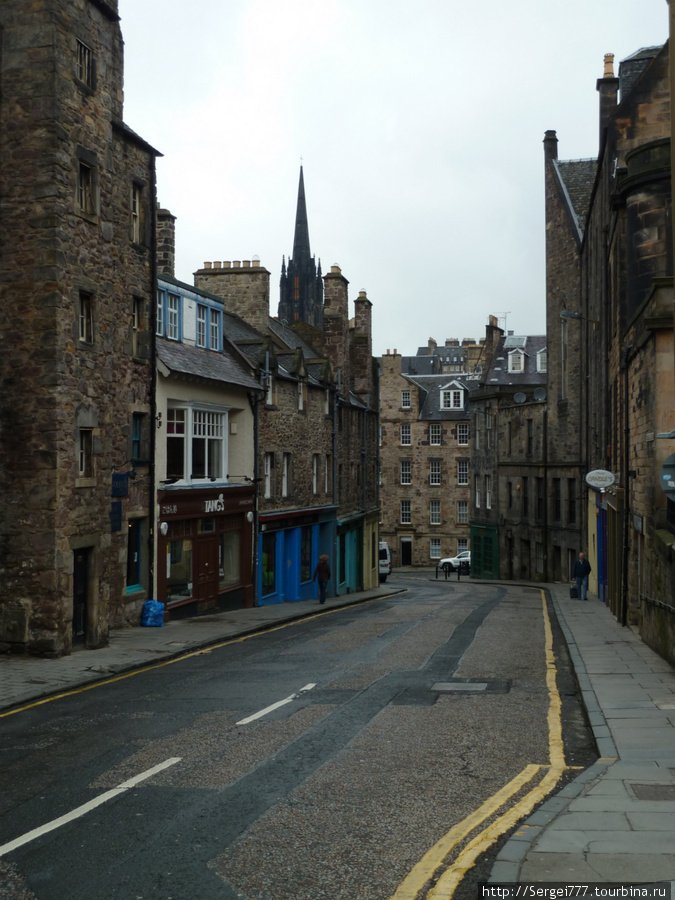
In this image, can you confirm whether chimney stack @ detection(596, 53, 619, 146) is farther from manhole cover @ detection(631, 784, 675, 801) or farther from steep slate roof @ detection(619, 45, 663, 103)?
manhole cover @ detection(631, 784, 675, 801)

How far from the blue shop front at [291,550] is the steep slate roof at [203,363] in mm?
5135

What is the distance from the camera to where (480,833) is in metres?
7.87

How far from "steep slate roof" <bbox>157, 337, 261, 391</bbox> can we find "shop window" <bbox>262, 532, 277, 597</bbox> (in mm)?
5931

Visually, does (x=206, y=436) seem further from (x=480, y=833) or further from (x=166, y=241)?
(x=480, y=833)

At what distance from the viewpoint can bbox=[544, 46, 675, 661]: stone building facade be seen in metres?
18.5

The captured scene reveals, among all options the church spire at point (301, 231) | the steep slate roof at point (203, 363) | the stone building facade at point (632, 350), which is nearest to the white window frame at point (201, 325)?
the steep slate roof at point (203, 363)

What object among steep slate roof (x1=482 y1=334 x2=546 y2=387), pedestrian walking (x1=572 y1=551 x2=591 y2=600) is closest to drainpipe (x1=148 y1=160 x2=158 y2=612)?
pedestrian walking (x1=572 y1=551 x2=591 y2=600)

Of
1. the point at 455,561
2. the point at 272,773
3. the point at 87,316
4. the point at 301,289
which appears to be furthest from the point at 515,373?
the point at 301,289

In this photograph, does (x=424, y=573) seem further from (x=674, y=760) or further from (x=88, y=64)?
(x=674, y=760)

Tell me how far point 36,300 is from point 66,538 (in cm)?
479

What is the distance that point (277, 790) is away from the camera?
9.22 meters

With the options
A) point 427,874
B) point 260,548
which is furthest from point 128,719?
point 260,548

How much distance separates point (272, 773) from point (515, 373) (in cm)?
5617

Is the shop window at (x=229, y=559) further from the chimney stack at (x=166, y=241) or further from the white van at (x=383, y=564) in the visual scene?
the white van at (x=383, y=564)
